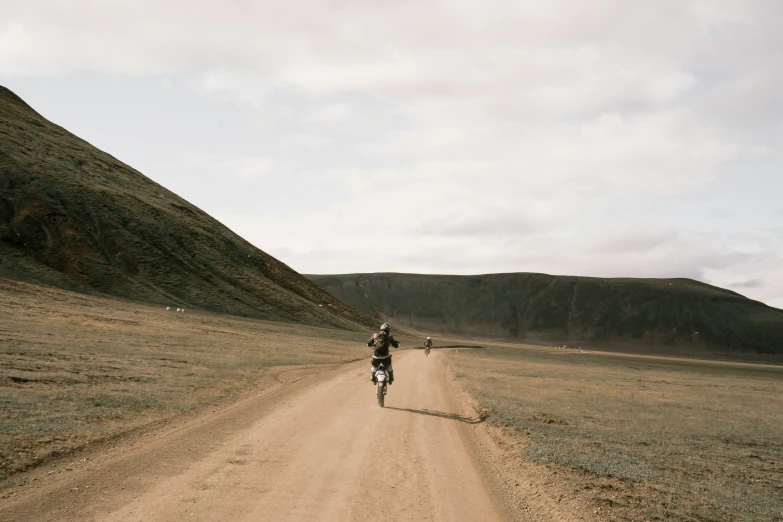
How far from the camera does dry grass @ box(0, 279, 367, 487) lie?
45.6ft

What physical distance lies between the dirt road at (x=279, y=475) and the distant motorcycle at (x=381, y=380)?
222cm

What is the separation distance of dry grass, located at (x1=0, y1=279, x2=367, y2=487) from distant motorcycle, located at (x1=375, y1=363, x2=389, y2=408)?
5.39 metres

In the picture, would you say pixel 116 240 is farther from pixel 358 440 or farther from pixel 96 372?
pixel 358 440

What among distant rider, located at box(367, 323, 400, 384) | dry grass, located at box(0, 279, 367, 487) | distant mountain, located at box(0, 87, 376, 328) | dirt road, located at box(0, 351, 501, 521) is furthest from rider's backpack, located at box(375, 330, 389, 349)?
distant mountain, located at box(0, 87, 376, 328)

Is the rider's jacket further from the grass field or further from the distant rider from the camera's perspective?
the grass field

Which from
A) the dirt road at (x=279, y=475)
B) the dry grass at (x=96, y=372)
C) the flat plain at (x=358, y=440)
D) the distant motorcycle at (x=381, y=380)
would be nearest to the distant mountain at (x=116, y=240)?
the dry grass at (x=96, y=372)

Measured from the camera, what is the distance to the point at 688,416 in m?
27.5

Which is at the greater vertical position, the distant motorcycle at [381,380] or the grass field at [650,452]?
the distant motorcycle at [381,380]

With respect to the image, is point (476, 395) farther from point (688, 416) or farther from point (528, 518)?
point (528, 518)

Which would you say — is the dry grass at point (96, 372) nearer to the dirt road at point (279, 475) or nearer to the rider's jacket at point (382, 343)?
the dirt road at point (279, 475)

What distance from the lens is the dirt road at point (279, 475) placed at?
881 centimetres

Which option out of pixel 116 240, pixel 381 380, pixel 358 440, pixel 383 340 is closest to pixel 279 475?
pixel 358 440

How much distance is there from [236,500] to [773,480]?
12.8m

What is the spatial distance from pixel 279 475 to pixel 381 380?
10.1 meters
